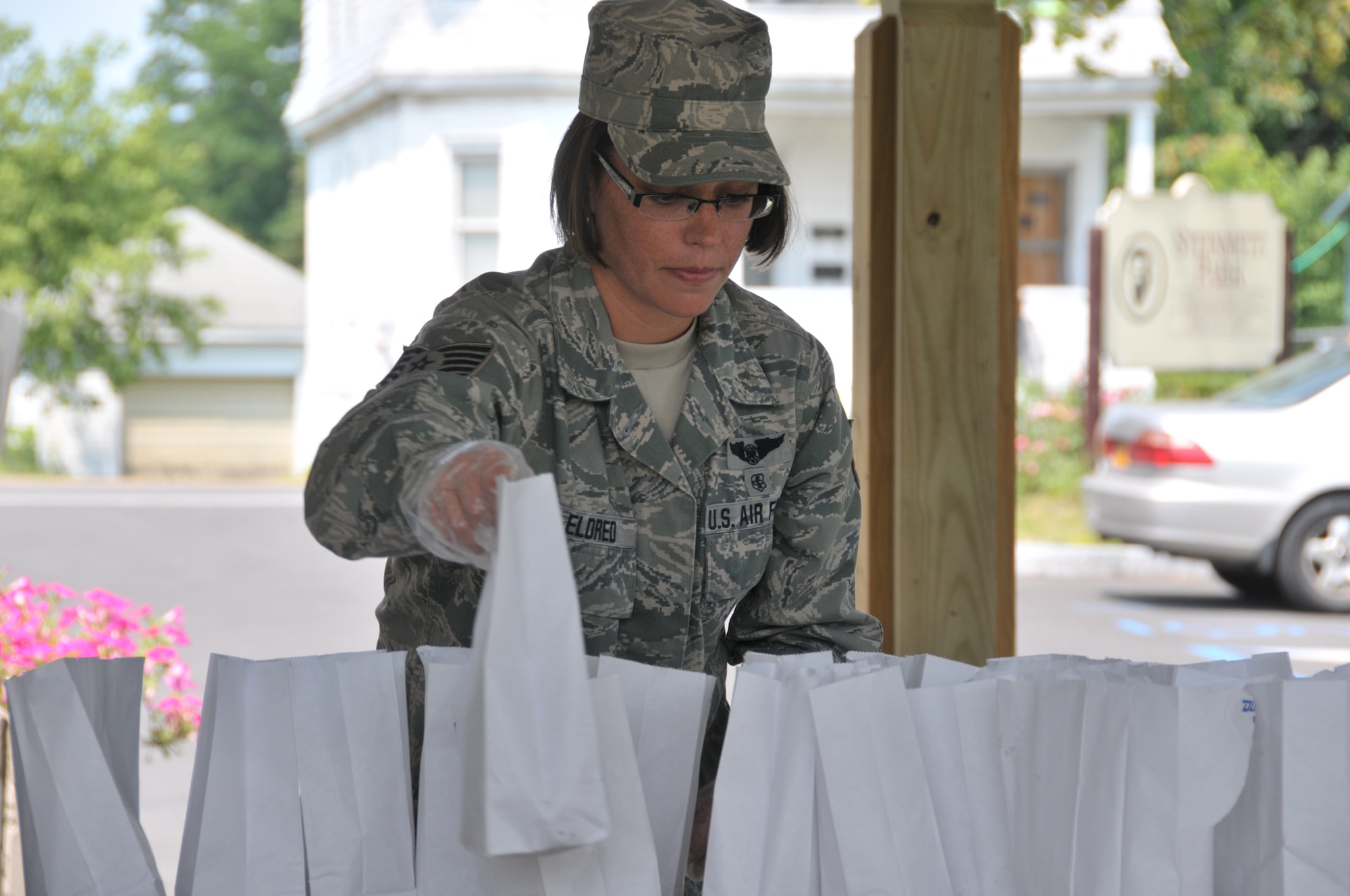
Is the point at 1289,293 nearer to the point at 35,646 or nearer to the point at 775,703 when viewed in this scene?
the point at 35,646

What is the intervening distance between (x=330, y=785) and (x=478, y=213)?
13.2m

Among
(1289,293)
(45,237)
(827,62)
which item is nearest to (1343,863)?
(1289,293)

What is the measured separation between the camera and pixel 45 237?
62.9 ft

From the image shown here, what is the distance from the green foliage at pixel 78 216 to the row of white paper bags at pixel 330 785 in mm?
19307

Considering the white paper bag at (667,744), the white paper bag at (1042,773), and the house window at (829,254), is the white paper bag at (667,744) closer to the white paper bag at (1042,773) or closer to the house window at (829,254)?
the white paper bag at (1042,773)

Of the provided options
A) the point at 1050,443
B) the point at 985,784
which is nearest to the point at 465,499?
the point at 985,784

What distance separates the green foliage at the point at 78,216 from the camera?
18.9 m

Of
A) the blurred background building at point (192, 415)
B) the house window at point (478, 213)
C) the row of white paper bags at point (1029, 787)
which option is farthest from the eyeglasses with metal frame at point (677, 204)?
the blurred background building at point (192, 415)

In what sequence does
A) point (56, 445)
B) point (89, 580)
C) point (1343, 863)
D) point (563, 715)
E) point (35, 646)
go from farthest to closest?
point (56, 445), point (89, 580), point (35, 646), point (1343, 863), point (563, 715)

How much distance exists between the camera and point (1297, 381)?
7.64m

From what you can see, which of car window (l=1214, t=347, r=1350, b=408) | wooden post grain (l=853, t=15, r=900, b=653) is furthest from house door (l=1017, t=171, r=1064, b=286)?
wooden post grain (l=853, t=15, r=900, b=653)

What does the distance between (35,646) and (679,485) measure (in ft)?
7.68

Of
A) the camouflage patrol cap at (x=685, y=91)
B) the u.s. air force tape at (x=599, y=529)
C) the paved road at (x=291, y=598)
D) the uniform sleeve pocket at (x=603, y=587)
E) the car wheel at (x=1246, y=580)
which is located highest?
the camouflage patrol cap at (x=685, y=91)

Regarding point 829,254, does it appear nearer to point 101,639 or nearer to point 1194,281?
point 1194,281
